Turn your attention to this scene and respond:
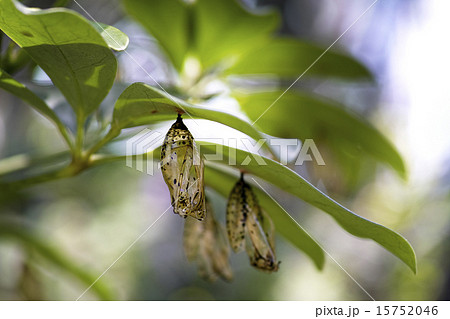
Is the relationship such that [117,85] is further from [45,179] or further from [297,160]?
[297,160]

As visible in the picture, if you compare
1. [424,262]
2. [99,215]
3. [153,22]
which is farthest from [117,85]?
[424,262]

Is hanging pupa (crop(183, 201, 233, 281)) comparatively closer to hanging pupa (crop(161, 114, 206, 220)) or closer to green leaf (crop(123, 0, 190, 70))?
hanging pupa (crop(161, 114, 206, 220))

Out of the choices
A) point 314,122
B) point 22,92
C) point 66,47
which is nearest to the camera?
point 66,47

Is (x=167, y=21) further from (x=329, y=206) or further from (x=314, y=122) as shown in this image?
(x=329, y=206)

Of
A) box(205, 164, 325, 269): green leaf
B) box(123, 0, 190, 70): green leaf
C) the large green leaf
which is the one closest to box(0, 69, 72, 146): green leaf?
the large green leaf

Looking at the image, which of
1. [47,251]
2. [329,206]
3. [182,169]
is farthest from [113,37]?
[47,251]

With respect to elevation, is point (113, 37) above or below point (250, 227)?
above

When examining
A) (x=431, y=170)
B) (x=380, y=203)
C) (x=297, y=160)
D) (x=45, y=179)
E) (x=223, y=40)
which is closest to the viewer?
(x=45, y=179)
